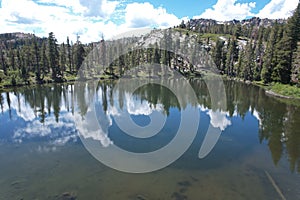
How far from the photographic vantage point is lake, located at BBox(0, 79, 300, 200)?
42.7ft

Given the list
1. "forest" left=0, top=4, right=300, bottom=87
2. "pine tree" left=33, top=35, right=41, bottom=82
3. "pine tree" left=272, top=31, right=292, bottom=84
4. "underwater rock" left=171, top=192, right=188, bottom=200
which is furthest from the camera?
"pine tree" left=33, top=35, right=41, bottom=82

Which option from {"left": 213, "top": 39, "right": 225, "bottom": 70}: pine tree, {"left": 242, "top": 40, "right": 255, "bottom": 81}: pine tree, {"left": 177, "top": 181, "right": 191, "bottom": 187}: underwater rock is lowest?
{"left": 177, "top": 181, "right": 191, "bottom": 187}: underwater rock

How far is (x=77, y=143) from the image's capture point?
67.8ft

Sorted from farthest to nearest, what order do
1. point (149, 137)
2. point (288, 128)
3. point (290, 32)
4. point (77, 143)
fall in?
point (290, 32) → point (288, 128) → point (149, 137) → point (77, 143)

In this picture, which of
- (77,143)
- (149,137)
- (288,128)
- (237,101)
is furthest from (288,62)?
(77,143)

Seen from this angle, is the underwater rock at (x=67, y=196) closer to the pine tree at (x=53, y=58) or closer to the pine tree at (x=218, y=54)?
the pine tree at (x=53, y=58)

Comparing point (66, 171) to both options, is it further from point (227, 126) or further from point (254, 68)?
point (254, 68)

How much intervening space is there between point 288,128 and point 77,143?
2228cm

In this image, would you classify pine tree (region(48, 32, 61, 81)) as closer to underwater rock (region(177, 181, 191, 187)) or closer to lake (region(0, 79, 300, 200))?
lake (region(0, 79, 300, 200))

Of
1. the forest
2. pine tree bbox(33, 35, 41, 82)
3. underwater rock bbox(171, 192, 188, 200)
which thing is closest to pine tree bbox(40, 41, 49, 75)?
the forest

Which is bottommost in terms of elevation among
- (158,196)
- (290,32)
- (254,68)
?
(158,196)

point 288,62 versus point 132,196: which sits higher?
point 288,62

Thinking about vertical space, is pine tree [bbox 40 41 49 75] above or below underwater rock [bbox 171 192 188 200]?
above

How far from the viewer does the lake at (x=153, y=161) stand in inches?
512
